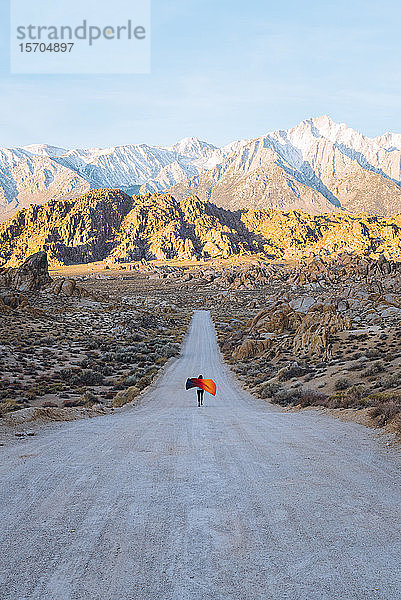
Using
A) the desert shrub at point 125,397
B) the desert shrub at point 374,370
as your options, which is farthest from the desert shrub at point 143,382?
the desert shrub at point 374,370

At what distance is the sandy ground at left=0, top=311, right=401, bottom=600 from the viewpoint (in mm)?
4434

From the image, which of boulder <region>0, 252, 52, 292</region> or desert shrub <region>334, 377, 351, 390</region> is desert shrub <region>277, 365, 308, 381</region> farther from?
boulder <region>0, 252, 52, 292</region>

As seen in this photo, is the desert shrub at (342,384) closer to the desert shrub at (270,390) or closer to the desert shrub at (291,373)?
the desert shrub at (270,390)

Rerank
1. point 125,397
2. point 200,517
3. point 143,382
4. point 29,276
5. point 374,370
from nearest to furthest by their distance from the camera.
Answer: point 200,517 < point 125,397 < point 374,370 < point 143,382 < point 29,276

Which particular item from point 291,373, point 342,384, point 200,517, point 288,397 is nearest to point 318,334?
point 291,373

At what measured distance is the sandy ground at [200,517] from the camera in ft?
14.5

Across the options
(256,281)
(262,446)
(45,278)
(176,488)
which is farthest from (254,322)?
(256,281)

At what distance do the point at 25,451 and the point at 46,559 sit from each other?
4859mm

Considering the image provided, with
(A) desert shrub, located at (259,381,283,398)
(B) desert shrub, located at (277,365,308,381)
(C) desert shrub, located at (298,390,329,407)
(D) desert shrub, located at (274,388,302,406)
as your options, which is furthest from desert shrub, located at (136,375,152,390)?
(C) desert shrub, located at (298,390,329,407)

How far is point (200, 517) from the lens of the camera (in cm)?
589

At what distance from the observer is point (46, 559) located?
4895mm

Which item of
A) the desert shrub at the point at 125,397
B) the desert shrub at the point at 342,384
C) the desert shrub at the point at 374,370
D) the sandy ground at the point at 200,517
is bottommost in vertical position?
the desert shrub at the point at 125,397

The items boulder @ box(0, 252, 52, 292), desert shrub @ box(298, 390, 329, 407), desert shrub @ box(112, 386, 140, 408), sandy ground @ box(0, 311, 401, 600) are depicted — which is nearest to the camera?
sandy ground @ box(0, 311, 401, 600)

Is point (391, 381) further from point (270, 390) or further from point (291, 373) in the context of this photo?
point (291, 373)
